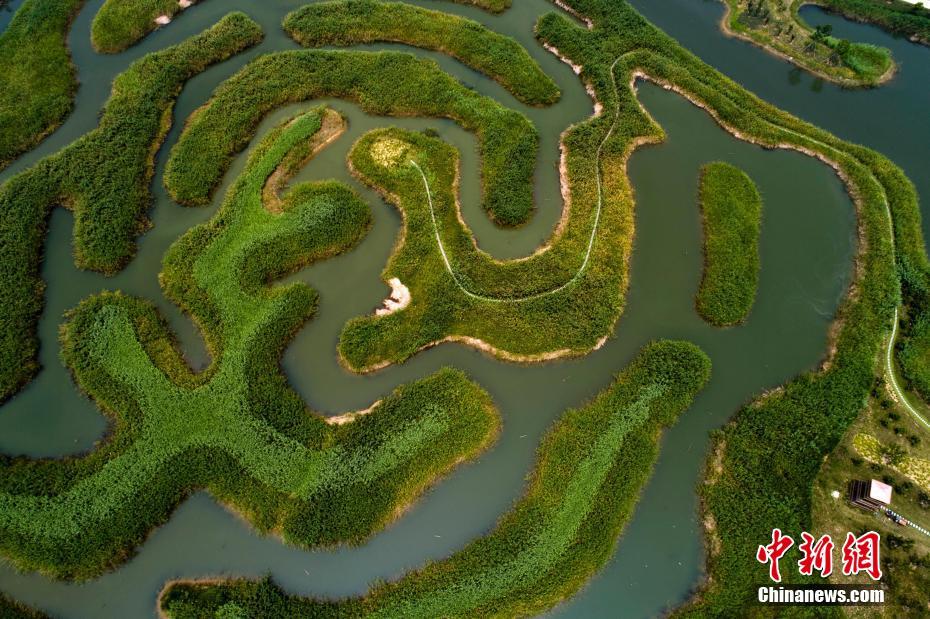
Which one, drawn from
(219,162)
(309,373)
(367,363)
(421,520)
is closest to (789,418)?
(421,520)

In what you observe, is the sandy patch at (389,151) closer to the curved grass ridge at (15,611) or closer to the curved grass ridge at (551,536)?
the curved grass ridge at (551,536)

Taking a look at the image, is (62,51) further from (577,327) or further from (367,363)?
(577,327)

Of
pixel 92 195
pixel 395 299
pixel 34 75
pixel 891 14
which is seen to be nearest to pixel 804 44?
pixel 891 14

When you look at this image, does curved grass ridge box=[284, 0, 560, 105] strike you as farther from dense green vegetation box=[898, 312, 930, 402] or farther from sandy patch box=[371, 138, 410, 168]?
dense green vegetation box=[898, 312, 930, 402]

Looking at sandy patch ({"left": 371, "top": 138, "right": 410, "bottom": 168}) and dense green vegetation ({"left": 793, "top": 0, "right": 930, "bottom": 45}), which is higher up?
dense green vegetation ({"left": 793, "top": 0, "right": 930, "bottom": 45})

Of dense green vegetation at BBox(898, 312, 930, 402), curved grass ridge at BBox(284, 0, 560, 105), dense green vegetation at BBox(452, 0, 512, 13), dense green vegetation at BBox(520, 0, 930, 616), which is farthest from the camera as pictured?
dense green vegetation at BBox(452, 0, 512, 13)

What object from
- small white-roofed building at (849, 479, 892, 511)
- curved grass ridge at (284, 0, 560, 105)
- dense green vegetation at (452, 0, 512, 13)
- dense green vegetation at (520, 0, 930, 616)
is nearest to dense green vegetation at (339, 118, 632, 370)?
dense green vegetation at (520, 0, 930, 616)

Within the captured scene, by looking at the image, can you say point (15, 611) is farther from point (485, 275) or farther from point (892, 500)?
point (892, 500)
